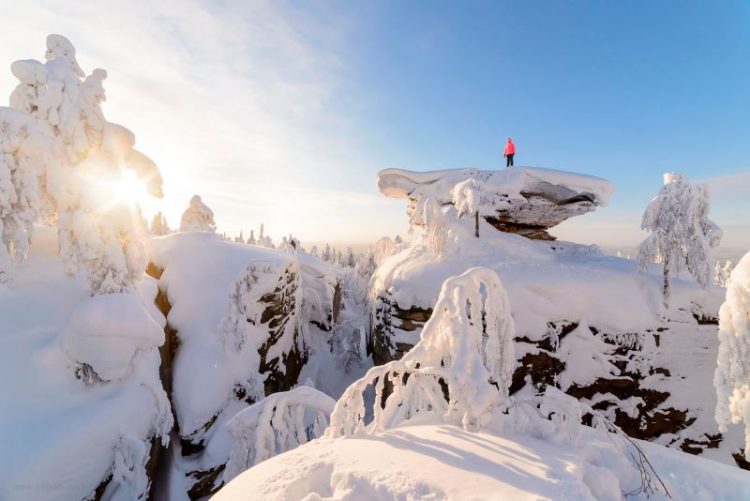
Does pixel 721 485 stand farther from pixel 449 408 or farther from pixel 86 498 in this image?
pixel 86 498

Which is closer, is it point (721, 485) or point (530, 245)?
point (721, 485)

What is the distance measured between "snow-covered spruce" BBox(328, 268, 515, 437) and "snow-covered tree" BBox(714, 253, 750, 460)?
4.93 metres

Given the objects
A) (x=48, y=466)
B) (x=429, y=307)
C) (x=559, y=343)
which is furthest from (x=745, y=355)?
(x=48, y=466)

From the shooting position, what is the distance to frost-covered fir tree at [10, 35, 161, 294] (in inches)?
372

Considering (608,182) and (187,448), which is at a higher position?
(608,182)

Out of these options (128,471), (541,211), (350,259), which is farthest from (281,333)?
(350,259)

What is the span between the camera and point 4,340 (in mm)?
8438

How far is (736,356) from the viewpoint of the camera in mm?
6301

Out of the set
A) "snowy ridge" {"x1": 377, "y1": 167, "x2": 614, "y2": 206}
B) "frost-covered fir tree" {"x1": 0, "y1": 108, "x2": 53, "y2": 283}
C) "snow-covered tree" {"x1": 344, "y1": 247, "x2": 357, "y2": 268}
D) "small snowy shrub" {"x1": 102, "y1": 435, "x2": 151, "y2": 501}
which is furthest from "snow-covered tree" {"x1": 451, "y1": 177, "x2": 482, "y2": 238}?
"snow-covered tree" {"x1": 344, "y1": 247, "x2": 357, "y2": 268}

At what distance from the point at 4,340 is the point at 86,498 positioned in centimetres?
482

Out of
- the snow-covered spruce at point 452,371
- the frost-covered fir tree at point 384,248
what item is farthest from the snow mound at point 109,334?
the frost-covered fir tree at point 384,248

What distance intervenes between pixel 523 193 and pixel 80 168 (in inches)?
749

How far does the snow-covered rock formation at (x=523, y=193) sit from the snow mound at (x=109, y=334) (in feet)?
42.6

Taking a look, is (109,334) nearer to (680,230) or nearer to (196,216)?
(196,216)
